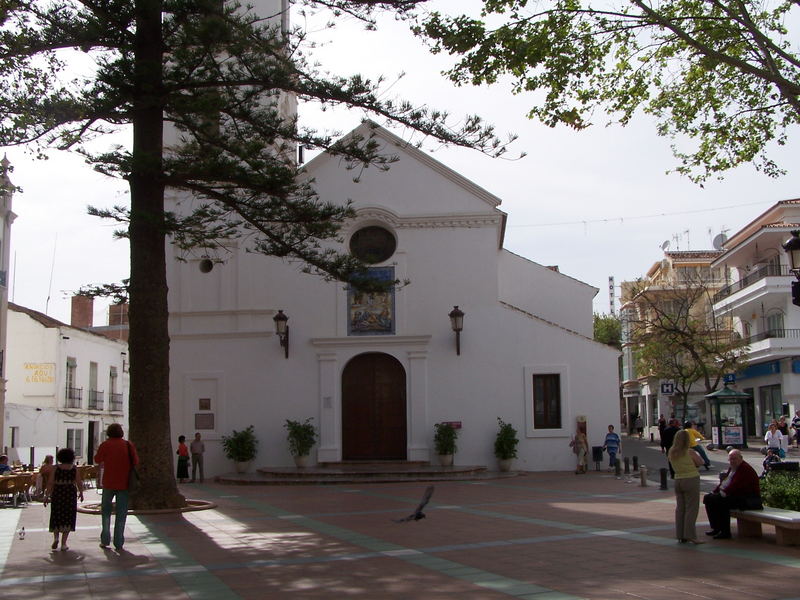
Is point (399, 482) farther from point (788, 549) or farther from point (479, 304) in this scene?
point (788, 549)

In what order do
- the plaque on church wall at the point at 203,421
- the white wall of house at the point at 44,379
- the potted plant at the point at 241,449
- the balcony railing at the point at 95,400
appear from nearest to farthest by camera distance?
the potted plant at the point at 241,449 → the plaque on church wall at the point at 203,421 → the white wall of house at the point at 44,379 → the balcony railing at the point at 95,400

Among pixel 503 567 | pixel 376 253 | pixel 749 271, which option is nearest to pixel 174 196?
pixel 376 253

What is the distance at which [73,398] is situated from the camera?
4050 cm

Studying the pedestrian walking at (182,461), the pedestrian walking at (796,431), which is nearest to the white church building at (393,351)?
the pedestrian walking at (182,461)

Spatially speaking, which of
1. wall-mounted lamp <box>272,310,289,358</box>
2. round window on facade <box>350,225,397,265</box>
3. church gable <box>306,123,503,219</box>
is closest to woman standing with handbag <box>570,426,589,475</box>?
church gable <box>306,123,503,219</box>

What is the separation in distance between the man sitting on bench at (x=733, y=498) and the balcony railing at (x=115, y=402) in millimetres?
38969

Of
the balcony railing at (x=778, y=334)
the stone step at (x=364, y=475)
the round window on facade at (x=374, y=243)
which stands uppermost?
the round window on facade at (x=374, y=243)

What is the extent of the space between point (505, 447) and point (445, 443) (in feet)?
5.62

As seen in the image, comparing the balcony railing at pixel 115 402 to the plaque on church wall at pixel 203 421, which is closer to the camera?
the plaque on church wall at pixel 203 421

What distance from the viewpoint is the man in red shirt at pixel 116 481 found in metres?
11.2

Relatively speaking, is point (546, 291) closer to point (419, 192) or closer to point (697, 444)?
point (419, 192)

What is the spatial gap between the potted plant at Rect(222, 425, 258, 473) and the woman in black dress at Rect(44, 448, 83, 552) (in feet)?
44.6

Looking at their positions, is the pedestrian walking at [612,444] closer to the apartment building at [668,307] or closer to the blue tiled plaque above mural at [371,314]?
the blue tiled plaque above mural at [371,314]

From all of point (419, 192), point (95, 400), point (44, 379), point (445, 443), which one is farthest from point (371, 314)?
point (95, 400)
